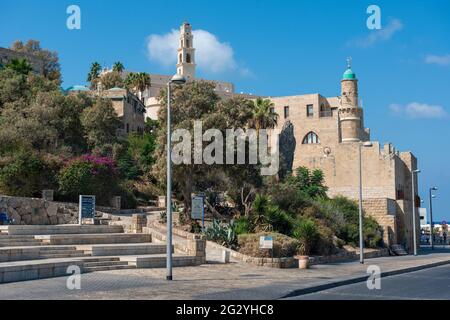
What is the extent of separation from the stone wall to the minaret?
75415mm

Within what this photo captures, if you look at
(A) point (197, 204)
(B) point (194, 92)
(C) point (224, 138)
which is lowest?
(A) point (197, 204)

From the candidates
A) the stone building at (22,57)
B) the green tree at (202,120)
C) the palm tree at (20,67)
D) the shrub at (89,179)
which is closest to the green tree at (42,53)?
the stone building at (22,57)

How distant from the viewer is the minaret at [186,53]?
10488 cm

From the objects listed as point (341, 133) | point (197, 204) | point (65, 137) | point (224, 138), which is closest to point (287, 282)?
point (197, 204)

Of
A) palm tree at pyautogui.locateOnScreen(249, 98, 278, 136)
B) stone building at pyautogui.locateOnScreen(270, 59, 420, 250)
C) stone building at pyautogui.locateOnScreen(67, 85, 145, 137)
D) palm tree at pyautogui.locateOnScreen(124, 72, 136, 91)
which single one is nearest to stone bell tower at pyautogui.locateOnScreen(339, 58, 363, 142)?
stone building at pyautogui.locateOnScreen(270, 59, 420, 250)

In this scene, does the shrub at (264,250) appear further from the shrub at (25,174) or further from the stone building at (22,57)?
the stone building at (22,57)

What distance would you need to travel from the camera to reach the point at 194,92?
3109cm

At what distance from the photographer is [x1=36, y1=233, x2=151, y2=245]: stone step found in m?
22.6

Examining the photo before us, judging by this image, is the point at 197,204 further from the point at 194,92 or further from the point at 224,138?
the point at 194,92

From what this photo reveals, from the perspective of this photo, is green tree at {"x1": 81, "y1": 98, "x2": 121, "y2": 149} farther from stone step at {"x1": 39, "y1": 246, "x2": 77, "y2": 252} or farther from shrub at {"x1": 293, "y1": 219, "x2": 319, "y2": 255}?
stone step at {"x1": 39, "y1": 246, "x2": 77, "y2": 252}

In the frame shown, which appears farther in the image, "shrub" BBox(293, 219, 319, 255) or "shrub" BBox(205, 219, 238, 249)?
"shrub" BBox(293, 219, 319, 255)

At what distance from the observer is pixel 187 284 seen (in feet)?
54.9

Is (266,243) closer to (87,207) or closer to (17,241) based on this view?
(17,241)
